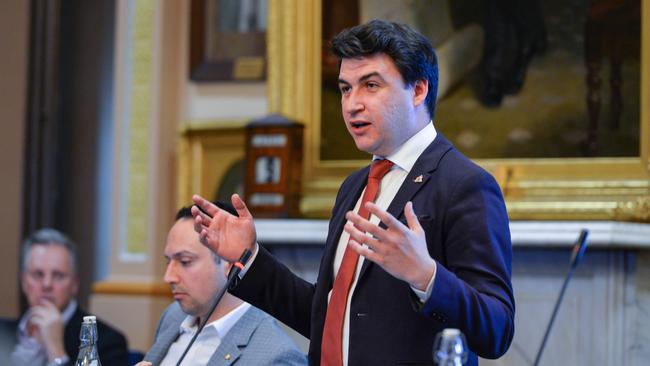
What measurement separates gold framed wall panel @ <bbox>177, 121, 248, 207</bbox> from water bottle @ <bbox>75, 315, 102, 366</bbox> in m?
3.07

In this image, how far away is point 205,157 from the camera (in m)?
5.39

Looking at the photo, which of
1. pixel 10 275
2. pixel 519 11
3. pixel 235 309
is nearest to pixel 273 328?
pixel 235 309

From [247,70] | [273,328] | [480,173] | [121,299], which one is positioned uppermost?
[247,70]

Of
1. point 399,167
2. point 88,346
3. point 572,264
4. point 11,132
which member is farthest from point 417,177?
point 11,132

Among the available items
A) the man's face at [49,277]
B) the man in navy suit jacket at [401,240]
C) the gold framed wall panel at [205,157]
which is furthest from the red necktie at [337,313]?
the gold framed wall panel at [205,157]

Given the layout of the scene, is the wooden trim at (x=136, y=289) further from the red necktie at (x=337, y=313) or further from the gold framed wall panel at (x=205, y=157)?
the red necktie at (x=337, y=313)

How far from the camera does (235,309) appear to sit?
3.17 meters

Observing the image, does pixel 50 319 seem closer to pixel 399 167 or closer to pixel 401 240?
pixel 399 167

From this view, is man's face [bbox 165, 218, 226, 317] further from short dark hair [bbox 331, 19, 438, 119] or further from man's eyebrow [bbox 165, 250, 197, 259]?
short dark hair [bbox 331, 19, 438, 119]

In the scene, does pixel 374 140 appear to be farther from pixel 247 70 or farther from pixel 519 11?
pixel 247 70

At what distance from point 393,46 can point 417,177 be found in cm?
27

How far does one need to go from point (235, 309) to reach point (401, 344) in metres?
1.25

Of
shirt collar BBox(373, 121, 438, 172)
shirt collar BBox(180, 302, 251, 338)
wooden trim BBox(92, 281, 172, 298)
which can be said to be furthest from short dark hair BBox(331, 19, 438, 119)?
wooden trim BBox(92, 281, 172, 298)

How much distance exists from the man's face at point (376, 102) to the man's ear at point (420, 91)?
0.02 metres
